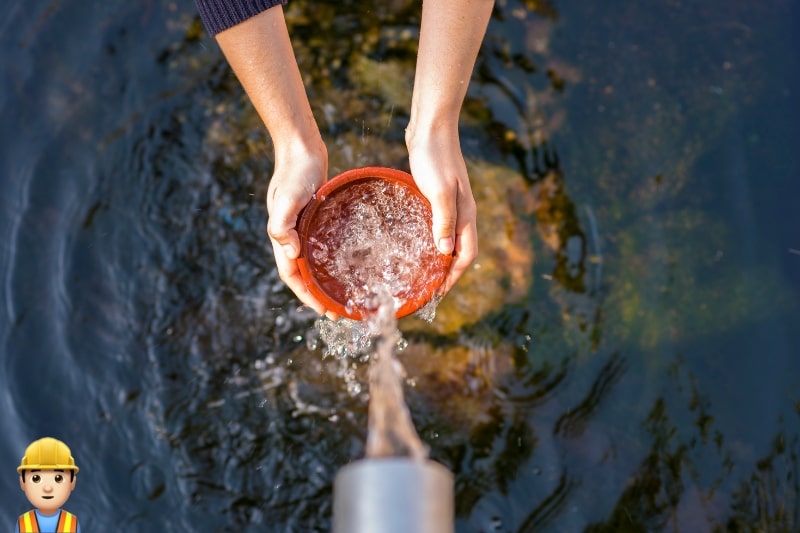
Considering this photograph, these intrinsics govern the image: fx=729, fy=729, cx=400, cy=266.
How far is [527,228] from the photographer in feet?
8.67

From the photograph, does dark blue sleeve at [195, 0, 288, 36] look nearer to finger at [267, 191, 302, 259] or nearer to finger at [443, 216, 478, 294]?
finger at [267, 191, 302, 259]

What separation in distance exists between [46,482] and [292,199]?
0.88m

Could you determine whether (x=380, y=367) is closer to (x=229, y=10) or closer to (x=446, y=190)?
(x=446, y=190)

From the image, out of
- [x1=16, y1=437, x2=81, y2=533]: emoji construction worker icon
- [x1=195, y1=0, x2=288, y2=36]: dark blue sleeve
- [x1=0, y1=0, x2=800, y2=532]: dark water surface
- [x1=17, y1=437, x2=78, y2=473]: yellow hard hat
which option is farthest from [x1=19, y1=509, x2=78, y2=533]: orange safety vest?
[x1=195, y1=0, x2=288, y2=36]: dark blue sleeve

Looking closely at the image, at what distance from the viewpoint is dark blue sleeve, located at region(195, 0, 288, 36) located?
5.62 ft

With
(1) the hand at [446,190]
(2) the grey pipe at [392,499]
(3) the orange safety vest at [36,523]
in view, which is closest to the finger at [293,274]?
(1) the hand at [446,190]

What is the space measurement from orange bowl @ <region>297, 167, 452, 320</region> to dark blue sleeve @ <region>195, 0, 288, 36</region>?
48 centimetres

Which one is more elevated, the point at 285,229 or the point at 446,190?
the point at 446,190

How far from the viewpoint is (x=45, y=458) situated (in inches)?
67.8

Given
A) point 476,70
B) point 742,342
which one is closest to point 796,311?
point 742,342

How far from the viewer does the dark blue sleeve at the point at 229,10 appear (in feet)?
5.62

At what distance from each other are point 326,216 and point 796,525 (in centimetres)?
185

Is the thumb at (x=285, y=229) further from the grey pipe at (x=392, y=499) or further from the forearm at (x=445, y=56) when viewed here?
the grey pipe at (x=392, y=499)

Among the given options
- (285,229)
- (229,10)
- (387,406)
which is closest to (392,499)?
(387,406)
